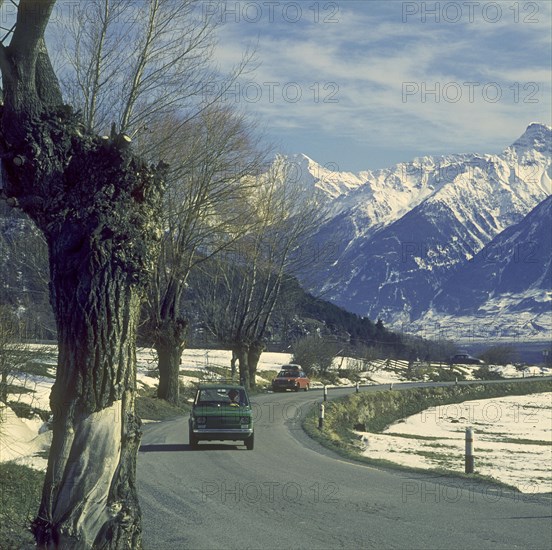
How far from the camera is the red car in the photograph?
196 feet

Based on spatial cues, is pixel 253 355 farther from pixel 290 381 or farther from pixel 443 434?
pixel 443 434

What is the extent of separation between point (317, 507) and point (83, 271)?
7.55 metres

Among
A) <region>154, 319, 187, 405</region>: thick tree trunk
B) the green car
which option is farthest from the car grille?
<region>154, 319, 187, 405</region>: thick tree trunk

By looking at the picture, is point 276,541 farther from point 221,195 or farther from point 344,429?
point 344,429

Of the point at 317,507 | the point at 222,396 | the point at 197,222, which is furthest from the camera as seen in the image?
the point at 197,222

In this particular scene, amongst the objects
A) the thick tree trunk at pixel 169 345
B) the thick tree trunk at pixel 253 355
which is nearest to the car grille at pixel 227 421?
the thick tree trunk at pixel 169 345

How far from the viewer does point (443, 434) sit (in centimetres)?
4122

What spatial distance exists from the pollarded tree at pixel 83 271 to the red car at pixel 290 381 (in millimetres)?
52462

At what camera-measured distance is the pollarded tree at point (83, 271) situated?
7.31 m

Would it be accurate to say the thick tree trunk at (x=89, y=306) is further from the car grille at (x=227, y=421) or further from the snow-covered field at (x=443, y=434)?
the car grille at (x=227, y=421)

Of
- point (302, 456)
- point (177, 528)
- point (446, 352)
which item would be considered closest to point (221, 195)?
point (302, 456)

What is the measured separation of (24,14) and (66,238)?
1799mm

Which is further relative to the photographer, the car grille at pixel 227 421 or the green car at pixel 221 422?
the car grille at pixel 227 421

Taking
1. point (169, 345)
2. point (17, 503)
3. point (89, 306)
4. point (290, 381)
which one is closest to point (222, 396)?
point (169, 345)
